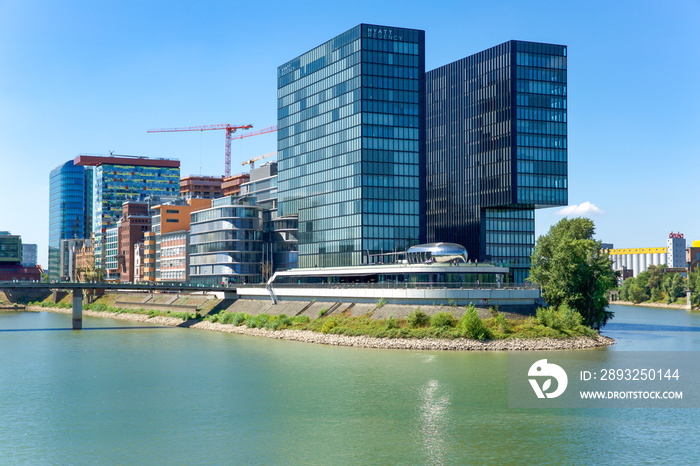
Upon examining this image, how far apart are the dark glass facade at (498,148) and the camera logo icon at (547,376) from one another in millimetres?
90519

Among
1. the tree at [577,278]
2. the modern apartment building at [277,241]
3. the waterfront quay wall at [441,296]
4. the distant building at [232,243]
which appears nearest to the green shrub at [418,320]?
the waterfront quay wall at [441,296]

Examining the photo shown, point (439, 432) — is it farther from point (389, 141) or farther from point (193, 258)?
point (193, 258)

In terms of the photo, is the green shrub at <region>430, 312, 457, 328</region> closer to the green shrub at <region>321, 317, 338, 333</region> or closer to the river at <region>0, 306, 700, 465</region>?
the river at <region>0, 306, 700, 465</region>

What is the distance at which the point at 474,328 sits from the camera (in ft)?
293

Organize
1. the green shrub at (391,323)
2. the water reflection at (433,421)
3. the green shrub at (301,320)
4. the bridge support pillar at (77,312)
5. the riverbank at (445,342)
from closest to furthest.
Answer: the water reflection at (433,421) < the riverbank at (445,342) < the green shrub at (391,323) < the green shrub at (301,320) < the bridge support pillar at (77,312)

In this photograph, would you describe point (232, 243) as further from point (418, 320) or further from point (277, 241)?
point (418, 320)

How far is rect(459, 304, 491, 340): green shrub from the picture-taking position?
88875 millimetres

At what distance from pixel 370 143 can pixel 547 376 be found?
82050 millimetres

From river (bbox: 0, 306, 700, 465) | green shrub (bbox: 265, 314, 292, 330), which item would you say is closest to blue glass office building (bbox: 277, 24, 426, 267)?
green shrub (bbox: 265, 314, 292, 330)

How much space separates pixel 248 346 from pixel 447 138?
10696cm

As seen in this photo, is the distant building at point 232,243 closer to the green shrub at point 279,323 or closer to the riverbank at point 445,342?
the green shrub at point 279,323

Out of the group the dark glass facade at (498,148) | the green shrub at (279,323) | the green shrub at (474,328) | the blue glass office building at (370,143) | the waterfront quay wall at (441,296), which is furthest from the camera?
the dark glass facade at (498,148)

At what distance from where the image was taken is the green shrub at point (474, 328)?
8888 centimetres

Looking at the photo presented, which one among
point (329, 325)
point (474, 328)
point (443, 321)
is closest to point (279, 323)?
point (329, 325)
